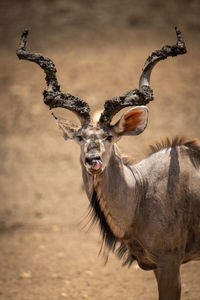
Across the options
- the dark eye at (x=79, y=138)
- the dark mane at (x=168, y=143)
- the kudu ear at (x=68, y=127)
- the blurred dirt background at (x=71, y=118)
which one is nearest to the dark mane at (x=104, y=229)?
the dark eye at (x=79, y=138)

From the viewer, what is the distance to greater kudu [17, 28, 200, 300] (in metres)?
5.24

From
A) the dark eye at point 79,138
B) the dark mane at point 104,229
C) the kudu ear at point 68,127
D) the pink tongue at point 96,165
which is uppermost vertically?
the kudu ear at point 68,127

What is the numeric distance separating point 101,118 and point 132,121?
1.60 feet

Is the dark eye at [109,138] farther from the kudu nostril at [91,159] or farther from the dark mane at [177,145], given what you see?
the dark mane at [177,145]

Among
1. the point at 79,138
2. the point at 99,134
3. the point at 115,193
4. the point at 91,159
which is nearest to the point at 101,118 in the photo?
the point at 99,134

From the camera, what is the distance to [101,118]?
520 centimetres

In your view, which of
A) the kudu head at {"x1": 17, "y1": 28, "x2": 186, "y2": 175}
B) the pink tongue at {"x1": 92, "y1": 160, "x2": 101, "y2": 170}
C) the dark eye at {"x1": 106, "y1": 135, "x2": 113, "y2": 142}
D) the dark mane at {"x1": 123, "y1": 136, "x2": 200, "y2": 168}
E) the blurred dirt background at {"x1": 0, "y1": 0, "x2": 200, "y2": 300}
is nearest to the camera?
the pink tongue at {"x1": 92, "y1": 160, "x2": 101, "y2": 170}

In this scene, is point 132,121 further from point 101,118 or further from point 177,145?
point 177,145

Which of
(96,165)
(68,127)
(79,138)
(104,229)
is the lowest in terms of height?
(104,229)

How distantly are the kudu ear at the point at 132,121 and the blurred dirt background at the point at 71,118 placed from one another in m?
3.15

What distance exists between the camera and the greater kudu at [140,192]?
17.2ft

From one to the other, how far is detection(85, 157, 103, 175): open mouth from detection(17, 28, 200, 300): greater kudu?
8.1 inches

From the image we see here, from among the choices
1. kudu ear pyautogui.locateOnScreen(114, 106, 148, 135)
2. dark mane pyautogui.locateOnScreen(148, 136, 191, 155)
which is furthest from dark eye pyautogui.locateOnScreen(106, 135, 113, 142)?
dark mane pyautogui.locateOnScreen(148, 136, 191, 155)

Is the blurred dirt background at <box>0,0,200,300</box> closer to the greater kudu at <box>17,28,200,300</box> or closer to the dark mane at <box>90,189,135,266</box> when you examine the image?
the dark mane at <box>90,189,135,266</box>
